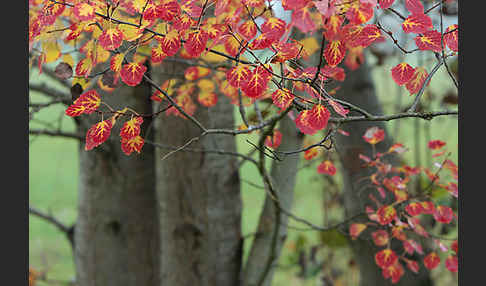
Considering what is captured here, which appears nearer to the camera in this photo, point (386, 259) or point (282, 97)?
point (282, 97)

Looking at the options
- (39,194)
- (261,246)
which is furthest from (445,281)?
(39,194)

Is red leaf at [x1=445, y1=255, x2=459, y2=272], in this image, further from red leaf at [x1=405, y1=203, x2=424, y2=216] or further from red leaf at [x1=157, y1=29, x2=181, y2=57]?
red leaf at [x1=157, y1=29, x2=181, y2=57]

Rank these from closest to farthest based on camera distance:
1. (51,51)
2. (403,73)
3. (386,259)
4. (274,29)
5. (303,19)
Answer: (303,19) < (274,29) < (403,73) < (51,51) < (386,259)

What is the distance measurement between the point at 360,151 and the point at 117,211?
102cm

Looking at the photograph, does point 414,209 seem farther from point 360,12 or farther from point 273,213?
point 360,12

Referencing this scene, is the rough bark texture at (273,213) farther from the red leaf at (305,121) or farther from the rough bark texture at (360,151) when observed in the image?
the red leaf at (305,121)

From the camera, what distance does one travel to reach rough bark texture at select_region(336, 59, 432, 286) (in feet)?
6.42

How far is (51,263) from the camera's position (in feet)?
12.1

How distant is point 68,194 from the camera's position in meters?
4.54

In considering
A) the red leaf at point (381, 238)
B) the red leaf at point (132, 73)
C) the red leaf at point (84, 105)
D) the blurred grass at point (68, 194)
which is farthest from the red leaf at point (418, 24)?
the blurred grass at point (68, 194)

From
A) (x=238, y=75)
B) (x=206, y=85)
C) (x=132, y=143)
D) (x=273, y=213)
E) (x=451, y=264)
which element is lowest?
(x=451, y=264)

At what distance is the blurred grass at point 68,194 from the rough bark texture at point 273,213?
163 centimetres

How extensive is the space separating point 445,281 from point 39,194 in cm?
371

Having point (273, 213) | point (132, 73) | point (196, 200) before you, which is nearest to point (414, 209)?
point (273, 213)
